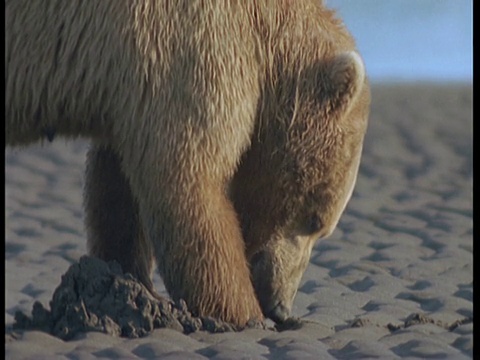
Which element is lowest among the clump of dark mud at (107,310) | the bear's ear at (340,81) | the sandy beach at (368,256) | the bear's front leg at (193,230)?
the sandy beach at (368,256)

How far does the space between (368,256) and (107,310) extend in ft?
10.4

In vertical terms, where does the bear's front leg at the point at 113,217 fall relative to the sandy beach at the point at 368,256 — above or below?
above

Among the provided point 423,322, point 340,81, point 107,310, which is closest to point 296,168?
point 340,81

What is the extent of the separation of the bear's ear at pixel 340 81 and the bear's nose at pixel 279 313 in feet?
3.06

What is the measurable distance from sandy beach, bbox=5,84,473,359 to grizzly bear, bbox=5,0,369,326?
433mm

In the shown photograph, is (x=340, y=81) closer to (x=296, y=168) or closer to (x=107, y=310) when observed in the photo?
(x=296, y=168)

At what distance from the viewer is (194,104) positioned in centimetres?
696

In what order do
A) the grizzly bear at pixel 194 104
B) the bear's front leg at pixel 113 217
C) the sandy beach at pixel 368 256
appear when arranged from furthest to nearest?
the bear's front leg at pixel 113 217, the grizzly bear at pixel 194 104, the sandy beach at pixel 368 256

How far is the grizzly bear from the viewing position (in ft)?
22.9

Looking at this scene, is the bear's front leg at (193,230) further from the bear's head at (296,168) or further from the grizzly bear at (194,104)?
the bear's head at (296,168)

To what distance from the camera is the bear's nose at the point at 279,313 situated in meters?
7.60

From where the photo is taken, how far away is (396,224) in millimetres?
10969

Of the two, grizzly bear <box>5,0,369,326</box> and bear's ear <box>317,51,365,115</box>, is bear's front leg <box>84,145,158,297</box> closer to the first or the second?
grizzly bear <box>5,0,369,326</box>

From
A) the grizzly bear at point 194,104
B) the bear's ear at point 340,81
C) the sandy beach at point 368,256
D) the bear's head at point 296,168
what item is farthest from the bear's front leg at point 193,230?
the bear's ear at point 340,81
